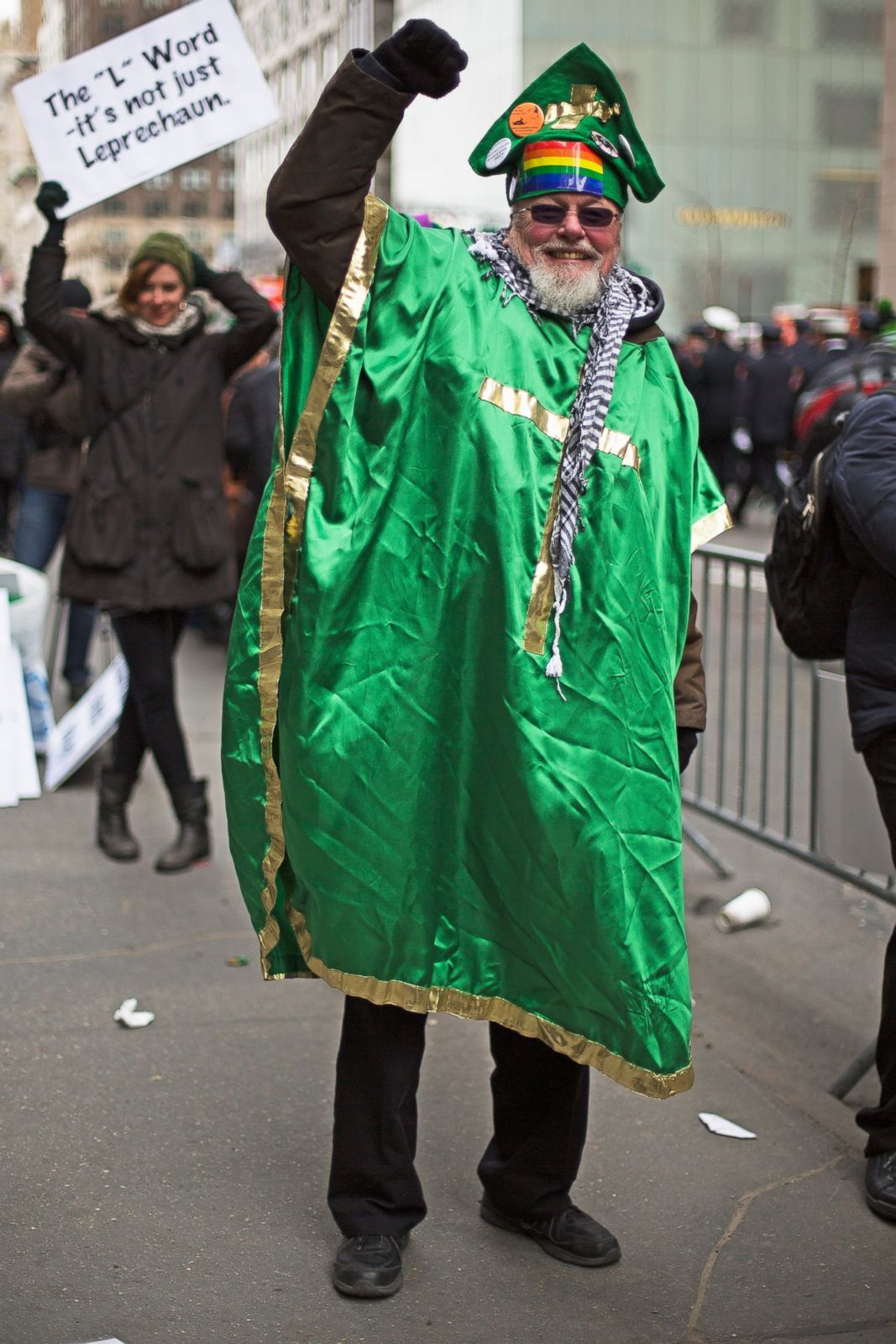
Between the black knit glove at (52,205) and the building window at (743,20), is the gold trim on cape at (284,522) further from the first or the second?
the building window at (743,20)

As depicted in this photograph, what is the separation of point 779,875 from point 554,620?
11.2 ft

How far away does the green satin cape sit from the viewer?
2906 millimetres

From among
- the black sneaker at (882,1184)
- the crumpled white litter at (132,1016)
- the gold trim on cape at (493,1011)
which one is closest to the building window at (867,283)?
the crumpled white litter at (132,1016)

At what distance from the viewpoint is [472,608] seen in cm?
295

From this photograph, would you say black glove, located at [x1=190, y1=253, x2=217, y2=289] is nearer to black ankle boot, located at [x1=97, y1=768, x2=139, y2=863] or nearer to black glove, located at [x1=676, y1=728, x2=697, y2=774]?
black ankle boot, located at [x1=97, y1=768, x2=139, y2=863]

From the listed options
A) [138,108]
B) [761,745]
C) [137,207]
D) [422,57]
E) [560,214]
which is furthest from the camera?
[137,207]

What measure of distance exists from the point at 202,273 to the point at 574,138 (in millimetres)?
2903

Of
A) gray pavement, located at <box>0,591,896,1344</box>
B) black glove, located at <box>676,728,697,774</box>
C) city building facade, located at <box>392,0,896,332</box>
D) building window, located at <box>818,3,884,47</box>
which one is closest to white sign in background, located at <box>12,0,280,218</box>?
gray pavement, located at <box>0,591,896,1344</box>

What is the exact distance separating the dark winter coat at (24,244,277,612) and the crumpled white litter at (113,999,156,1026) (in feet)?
4.97

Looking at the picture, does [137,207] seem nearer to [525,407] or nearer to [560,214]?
[560,214]

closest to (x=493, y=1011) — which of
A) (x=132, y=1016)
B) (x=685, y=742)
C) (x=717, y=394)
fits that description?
(x=685, y=742)

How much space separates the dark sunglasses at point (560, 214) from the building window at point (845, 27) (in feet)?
143

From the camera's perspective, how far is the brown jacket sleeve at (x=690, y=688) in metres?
3.26

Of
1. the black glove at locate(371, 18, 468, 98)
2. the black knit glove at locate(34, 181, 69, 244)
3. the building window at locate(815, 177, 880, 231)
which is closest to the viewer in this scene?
the black glove at locate(371, 18, 468, 98)
